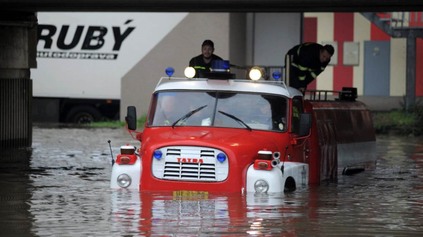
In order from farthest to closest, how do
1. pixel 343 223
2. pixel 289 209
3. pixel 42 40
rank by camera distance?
1. pixel 42 40
2. pixel 289 209
3. pixel 343 223

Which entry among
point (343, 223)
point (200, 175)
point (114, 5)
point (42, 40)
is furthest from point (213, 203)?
point (42, 40)

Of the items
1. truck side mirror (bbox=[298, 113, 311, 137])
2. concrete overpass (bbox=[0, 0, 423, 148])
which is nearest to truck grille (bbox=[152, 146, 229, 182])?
truck side mirror (bbox=[298, 113, 311, 137])

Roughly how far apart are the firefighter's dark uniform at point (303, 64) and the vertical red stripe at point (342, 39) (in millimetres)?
23574

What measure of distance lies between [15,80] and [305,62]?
347 inches

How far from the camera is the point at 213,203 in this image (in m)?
16.1

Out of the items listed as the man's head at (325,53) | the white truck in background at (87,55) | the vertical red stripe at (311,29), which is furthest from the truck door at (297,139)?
the vertical red stripe at (311,29)

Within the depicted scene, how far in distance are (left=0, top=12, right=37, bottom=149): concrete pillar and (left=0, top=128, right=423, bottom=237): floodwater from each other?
19.7ft

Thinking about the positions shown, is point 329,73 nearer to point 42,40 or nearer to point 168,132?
point 42,40

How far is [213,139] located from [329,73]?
30.1 metres

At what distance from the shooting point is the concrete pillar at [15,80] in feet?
93.6

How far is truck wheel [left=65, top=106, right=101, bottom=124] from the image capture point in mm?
39469

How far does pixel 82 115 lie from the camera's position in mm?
39594

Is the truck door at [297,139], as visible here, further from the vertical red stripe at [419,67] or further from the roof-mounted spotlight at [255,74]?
the vertical red stripe at [419,67]

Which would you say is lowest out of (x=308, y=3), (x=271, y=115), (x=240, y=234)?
(x=240, y=234)
